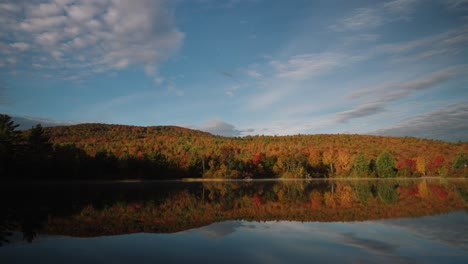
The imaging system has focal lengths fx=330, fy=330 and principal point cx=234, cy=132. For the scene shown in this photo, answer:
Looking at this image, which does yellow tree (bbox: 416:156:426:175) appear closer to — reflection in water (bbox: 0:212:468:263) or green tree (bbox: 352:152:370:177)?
green tree (bbox: 352:152:370:177)

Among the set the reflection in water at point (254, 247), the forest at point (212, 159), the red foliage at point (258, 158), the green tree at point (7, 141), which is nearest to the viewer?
the reflection in water at point (254, 247)

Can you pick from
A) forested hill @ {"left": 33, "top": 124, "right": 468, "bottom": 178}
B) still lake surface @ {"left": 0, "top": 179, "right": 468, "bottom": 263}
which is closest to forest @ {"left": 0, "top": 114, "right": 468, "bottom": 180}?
forested hill @ {"left": 33, "top": 124, "right": 468, "bottom": 178}

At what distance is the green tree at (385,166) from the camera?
292 ft

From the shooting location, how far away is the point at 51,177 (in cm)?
6538

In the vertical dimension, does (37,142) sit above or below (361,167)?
above

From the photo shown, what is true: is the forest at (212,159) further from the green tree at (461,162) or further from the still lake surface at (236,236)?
the still lake surface at (236,236)

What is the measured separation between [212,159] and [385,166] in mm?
47126

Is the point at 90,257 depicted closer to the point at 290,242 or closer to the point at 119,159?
the point at 290,242

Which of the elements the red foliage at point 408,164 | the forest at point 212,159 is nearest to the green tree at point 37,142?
the forest at point 212,159

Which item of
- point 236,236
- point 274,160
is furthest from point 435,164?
point 236,236

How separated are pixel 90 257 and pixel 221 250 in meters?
4.00

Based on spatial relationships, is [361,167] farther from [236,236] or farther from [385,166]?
[236,236]

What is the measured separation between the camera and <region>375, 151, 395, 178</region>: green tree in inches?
3499

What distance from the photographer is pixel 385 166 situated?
8931 centimetres
